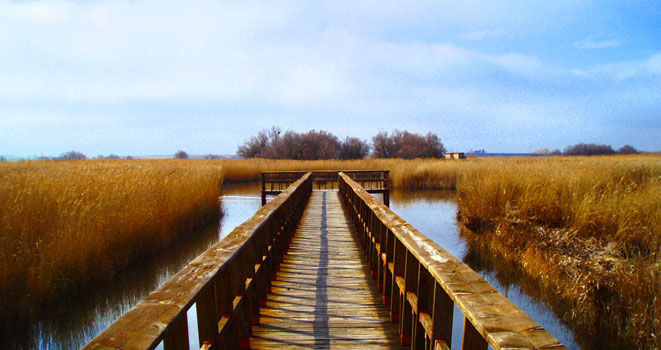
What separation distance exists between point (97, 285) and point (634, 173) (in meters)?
14.1

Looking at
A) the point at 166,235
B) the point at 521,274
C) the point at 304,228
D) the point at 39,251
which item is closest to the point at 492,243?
the point at 521,274

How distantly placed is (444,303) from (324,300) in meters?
1.91

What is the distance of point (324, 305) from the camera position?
133 inches

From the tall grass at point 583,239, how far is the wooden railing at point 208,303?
165 inches

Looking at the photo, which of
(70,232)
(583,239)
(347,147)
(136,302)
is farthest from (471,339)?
(347,147)

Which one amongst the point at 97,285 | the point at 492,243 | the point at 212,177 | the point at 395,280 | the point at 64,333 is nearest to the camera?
the point at 395,280

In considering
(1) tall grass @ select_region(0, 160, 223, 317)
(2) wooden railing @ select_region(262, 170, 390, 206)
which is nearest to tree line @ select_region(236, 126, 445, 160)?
(2) wooden railing @ select_region(262, 170, 390, 206)

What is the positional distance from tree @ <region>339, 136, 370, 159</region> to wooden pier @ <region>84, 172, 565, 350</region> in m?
46.5

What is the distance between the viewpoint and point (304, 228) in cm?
709

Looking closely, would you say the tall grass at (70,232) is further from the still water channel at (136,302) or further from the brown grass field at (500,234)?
the still water channel at (136,302)

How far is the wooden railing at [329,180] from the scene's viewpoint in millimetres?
14612

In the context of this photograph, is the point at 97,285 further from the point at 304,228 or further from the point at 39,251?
the point at 304,228

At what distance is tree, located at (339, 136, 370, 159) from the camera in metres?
51.8

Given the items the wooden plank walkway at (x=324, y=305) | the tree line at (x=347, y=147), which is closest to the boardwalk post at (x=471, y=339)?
the wooden plank walkway at (x=324, y=305)
